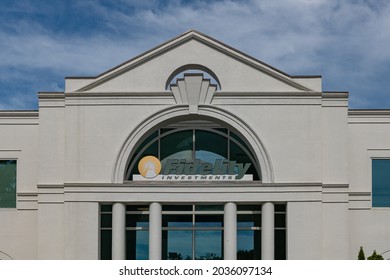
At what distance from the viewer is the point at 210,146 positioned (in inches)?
1281

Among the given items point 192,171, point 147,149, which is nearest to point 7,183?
point 147,149

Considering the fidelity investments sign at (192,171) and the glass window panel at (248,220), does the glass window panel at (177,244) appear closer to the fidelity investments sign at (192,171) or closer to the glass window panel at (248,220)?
the glass window panel at (248,220)

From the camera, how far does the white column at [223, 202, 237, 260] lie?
30.8m

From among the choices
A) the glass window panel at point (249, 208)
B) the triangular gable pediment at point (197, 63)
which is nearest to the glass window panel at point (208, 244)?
the glass window panel at point (249, 208)

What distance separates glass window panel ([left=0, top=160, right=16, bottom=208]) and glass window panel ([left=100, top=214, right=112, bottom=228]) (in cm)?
559

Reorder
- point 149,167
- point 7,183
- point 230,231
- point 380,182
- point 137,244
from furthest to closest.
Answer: point 7,183 < point 380,182 < point 149,167 < point 137,244 < point 230,231

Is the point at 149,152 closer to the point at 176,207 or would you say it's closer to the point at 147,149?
the point at 147,149

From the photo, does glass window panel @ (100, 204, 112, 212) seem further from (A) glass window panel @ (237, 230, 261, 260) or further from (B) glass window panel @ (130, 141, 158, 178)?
(A) glass window panel @ (237, 230, 261, 260)

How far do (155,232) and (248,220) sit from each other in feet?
16.1

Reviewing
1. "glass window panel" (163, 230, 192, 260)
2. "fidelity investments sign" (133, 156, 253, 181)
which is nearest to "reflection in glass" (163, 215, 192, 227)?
"glass window panel" (163, 230, 192, 260)

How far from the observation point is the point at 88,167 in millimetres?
31422

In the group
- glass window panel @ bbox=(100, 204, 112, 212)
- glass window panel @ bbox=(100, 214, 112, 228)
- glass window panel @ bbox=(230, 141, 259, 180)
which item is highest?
glass window panel @ bbox=(230, 141, 259, 180)

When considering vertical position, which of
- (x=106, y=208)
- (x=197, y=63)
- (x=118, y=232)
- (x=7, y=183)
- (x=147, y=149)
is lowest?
(x=118, y=232)

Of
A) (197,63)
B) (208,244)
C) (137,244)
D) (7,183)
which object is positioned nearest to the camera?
(137,244)
